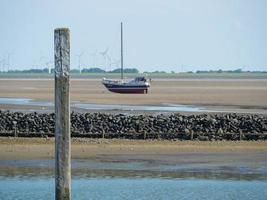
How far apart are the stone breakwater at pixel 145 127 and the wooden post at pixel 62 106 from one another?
1649 centimetres

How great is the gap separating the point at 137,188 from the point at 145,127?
11602mm

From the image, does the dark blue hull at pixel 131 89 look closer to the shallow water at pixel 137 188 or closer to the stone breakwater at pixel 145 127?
the stone breakwater at pixel 145 127

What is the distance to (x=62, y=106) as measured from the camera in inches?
591

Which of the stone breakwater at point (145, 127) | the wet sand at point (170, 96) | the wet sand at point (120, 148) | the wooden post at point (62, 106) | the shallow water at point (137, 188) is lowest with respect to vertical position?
the shallow water at point (137, 188)

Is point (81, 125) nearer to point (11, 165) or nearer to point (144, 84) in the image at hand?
point (11, 165)

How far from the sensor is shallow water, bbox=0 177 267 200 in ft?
69.3

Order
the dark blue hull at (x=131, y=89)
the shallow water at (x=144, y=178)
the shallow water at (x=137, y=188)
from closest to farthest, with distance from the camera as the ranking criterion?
1. the shallow water at (x=137, y=188)
2. the shallow water at (x=144, y=178)
3. the dark blue hull at (x=131, y=89)

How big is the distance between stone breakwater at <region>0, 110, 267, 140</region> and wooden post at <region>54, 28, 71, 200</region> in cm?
1649

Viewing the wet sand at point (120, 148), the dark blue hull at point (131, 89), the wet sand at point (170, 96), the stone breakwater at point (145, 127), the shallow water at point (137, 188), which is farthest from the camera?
the dark blue hull at point (131, 89)

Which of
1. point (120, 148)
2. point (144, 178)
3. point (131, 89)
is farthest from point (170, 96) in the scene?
point (144, 178)

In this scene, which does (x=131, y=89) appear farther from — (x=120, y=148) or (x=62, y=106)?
(x=62, y=106)

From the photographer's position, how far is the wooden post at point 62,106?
49.3 feet

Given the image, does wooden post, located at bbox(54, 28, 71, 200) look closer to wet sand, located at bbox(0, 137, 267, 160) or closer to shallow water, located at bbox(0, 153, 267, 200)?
shallow water, located at bbox(0, 153, 267, 200)

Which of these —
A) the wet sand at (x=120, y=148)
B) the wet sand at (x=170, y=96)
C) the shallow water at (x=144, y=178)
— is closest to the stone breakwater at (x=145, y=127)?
the wet sand at (x=120, y=148)
